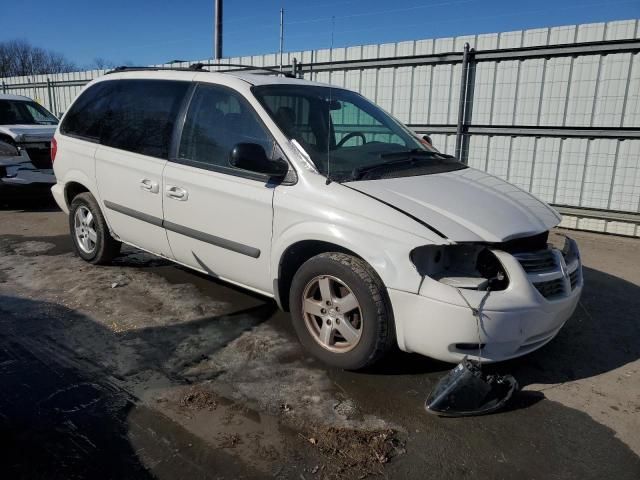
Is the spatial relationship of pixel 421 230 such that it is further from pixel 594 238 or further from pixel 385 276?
pixel 594 238

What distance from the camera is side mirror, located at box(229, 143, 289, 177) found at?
340 cm

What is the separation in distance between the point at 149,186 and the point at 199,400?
202cm

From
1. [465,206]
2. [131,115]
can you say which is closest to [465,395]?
[465,206]

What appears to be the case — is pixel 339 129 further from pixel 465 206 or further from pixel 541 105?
pixel 541 105

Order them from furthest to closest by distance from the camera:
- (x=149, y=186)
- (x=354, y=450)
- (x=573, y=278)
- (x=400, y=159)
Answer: (x=149, y=186) < (x=400, y=159) < (x=573, y=278) < (x=354, y=450)

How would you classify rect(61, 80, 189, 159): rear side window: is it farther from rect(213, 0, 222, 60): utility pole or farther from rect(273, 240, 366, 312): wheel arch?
rect(213, 0, 222, 60): utility pole

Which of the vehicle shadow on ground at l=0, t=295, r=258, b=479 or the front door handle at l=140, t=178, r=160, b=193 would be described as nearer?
the vehicle shadow on ground at l=0, t=295, r=258, b=479

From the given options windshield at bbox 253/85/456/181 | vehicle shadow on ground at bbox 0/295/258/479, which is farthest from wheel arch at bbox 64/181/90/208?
windshield at bbox 253/85/456/181

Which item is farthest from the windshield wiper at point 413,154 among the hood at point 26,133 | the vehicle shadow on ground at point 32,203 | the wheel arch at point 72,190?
the vehicle shadow on ground at point 32,203

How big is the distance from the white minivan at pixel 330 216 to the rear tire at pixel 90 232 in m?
0.18

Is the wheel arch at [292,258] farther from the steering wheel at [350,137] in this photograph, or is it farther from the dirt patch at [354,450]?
the dirt patch at [354,450]

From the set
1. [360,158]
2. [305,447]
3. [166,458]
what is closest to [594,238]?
[360,158]

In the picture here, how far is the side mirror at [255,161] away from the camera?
134 inches

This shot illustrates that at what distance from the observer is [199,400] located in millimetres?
2979
